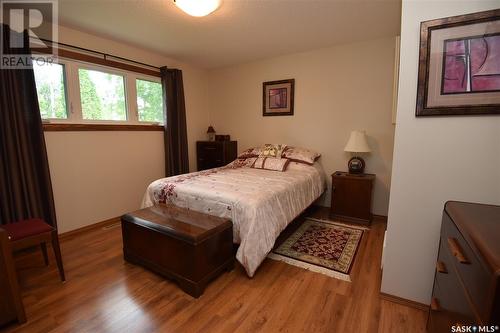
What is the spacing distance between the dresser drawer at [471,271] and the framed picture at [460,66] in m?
0.70

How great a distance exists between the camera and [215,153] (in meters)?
4.09

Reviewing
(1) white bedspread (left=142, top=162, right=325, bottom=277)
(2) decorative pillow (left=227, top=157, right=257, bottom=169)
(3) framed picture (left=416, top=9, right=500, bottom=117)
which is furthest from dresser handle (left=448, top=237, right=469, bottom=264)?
(2) decorative pillow (left=227, top=157, right=257, bottom=169)

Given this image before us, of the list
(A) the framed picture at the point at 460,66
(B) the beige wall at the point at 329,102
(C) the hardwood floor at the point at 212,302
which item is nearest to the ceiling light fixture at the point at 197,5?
(A) the framed picture at the point at 460,66

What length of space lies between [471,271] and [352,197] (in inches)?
91.1

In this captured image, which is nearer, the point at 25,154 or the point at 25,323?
the point at 25,323

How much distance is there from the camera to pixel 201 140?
4.48 meters

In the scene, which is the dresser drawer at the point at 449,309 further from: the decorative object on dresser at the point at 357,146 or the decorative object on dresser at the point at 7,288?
the decorative object on dresser at the point at 7,288

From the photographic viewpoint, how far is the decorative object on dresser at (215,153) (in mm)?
4047

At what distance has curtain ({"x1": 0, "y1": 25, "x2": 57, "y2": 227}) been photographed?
2.18m

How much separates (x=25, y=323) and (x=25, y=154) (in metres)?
1.57

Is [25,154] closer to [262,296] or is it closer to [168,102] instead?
[168,102]

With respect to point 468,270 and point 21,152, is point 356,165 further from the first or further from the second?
point 21,152

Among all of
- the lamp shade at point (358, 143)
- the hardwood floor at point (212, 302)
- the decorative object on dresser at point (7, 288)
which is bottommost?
the hardwood floor at point (212, 302)

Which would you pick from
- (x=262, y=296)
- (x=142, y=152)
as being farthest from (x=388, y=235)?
(x=142, y=152)
